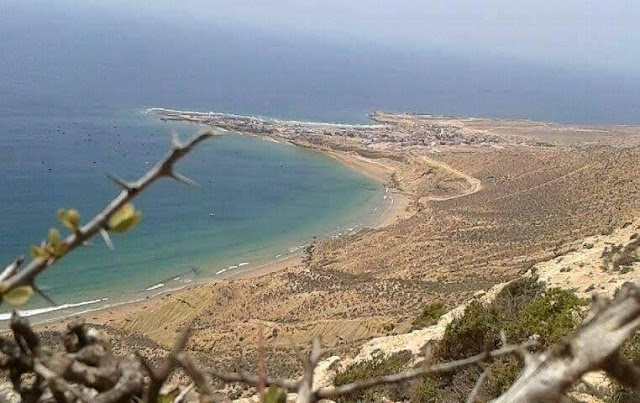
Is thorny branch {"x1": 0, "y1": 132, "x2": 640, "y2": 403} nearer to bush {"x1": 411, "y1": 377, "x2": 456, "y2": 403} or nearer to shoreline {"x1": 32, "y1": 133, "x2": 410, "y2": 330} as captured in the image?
A: bush {"x1": 411, "y1": 377, "x2": 456, "y2": 403}

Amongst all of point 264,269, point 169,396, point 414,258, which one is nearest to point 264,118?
point 264,269

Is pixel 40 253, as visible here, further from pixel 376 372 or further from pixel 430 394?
pixel 376 372

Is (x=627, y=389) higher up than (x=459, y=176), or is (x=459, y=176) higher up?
(x=627, y=389)

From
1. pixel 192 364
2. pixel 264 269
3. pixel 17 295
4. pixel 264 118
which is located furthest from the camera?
pixel 264 118

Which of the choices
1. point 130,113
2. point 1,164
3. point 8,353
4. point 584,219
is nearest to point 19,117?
point 130,113

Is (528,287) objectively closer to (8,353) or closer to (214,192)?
(8,353)

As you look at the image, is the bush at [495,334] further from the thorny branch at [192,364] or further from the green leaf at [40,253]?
the green leaf at [40,253]
